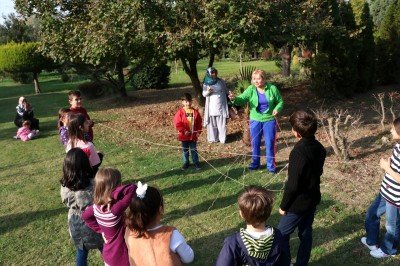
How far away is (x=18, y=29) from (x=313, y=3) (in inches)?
1207

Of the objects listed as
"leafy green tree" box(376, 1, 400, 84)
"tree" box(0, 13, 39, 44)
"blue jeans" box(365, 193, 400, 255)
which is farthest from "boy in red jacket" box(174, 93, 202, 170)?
"tree" box(0, 13, 39, 44)

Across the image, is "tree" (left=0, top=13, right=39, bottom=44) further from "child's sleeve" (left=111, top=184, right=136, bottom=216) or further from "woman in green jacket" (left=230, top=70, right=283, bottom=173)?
"child's sleeve" (left=111, top=184, right=136, bottom=216)

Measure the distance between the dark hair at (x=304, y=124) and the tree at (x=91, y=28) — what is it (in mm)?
5761

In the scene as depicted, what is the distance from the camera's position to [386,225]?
3611 mm

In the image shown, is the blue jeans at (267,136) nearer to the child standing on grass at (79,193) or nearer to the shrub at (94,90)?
the child standing on grass at (79,193)

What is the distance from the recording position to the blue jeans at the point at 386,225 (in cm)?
351

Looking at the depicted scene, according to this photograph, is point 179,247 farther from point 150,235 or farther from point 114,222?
point 114,222

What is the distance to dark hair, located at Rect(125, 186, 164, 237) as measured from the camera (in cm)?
228

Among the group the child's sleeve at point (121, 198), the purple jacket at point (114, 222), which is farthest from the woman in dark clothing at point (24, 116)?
the child's sleeve at point (121, 198)

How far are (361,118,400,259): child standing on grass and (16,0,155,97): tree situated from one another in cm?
602

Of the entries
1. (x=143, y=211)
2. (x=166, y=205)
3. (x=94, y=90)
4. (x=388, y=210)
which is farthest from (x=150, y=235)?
(x=94, y=90)

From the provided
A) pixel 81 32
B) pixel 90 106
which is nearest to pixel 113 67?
pixel 90 106

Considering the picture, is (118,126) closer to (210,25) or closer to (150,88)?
(210,25)

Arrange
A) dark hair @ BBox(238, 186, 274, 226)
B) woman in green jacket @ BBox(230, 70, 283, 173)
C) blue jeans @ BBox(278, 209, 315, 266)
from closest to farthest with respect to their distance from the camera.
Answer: dark hair @ BBox(238, 186, 274, 226), blue jeans @ BBox(278, 209, 315, 266), woman in green jacket @ BBox(230, 70, 283, 173)
